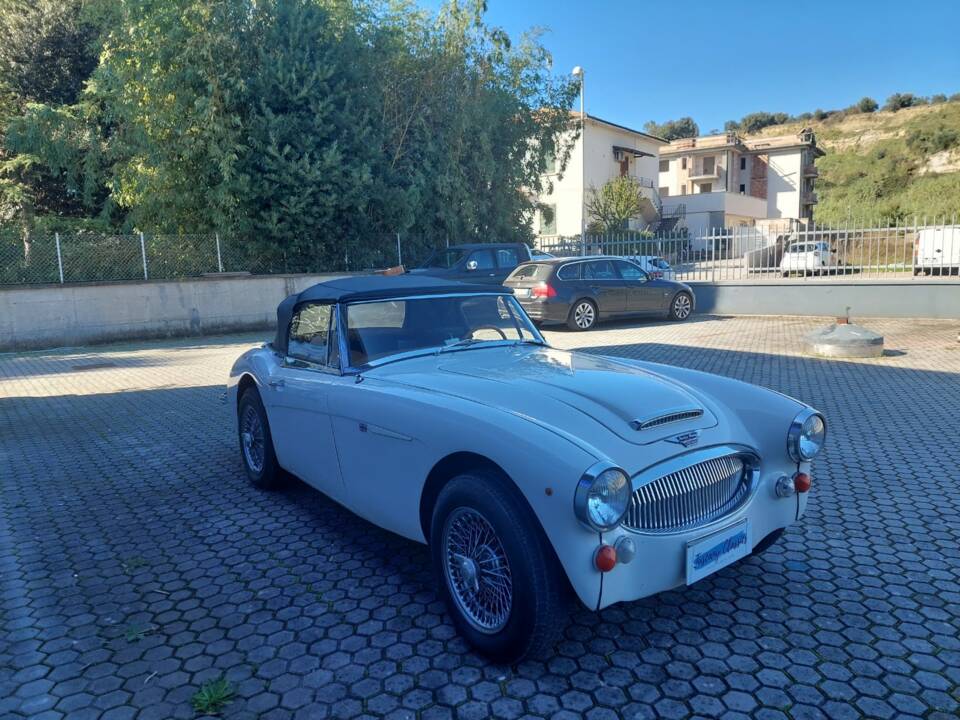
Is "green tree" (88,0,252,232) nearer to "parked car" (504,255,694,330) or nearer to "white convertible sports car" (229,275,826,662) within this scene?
"parked car" (504,255,694,330)

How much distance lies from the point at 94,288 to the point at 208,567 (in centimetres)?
1353

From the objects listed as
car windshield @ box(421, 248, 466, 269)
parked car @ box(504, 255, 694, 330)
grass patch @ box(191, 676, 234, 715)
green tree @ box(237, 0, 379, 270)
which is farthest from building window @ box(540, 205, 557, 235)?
grass patch @ box(191, 676, 234, 715)

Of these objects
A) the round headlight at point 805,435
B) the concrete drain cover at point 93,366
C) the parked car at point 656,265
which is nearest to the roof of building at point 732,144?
the parked car at point 656,265

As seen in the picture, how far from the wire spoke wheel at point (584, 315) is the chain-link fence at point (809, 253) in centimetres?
384

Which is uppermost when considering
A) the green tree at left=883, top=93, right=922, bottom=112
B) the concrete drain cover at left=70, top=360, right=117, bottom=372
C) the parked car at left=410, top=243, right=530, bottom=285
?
the green tree at left=883, top=93, right=922, bottom=112

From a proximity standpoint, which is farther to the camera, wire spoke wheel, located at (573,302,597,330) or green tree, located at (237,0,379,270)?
green tree, located at (237,0,379,270)

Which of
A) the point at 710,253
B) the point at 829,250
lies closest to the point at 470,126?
the point at 710,253

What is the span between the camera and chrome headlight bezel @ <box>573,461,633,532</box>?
7.86 feet

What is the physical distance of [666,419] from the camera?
293 centimetres

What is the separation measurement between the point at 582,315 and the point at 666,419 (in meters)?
11.3

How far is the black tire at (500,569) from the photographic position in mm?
2539

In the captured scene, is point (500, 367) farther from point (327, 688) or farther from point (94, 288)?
point (94, 288)

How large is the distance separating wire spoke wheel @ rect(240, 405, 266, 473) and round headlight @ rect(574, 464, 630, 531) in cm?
309

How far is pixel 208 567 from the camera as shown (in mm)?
3842
